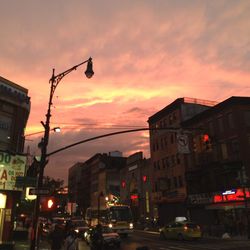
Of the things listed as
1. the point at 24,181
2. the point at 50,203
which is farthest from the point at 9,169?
the point at 50,203

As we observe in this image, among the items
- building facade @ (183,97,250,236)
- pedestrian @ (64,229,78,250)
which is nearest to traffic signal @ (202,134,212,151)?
pedestrian @ (64,229,78,250)

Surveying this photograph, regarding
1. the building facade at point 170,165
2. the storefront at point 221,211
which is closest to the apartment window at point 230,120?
the storefront at point 221,211

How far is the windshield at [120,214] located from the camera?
3644cm

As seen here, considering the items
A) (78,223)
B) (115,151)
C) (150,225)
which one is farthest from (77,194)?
(78,223)

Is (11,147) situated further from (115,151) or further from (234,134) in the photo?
(115,151)

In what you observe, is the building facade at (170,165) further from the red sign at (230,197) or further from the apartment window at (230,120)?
the apartment window at (230,120)

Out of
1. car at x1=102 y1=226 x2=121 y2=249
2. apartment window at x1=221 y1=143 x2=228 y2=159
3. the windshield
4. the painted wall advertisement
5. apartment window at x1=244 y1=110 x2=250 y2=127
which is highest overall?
apartment window at x1=244 y1=110 x2=250 y2=127

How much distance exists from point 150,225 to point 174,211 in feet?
16.5

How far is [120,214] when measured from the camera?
36.8m

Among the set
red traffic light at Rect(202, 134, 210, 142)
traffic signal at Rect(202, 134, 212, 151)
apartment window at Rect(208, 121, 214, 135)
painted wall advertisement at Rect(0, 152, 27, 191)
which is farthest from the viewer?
apartment window at Rect(208, 121, 214, 135)

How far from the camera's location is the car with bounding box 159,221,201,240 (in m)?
30.0

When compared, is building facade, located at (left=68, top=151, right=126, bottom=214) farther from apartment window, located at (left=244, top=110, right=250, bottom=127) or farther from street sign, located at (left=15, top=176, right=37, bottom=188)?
street sign, located at (left=15, top=176, right=37, bottom=188)

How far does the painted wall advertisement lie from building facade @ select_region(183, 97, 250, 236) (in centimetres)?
2204

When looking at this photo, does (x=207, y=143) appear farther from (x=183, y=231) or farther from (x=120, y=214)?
(x=120, y=214)
